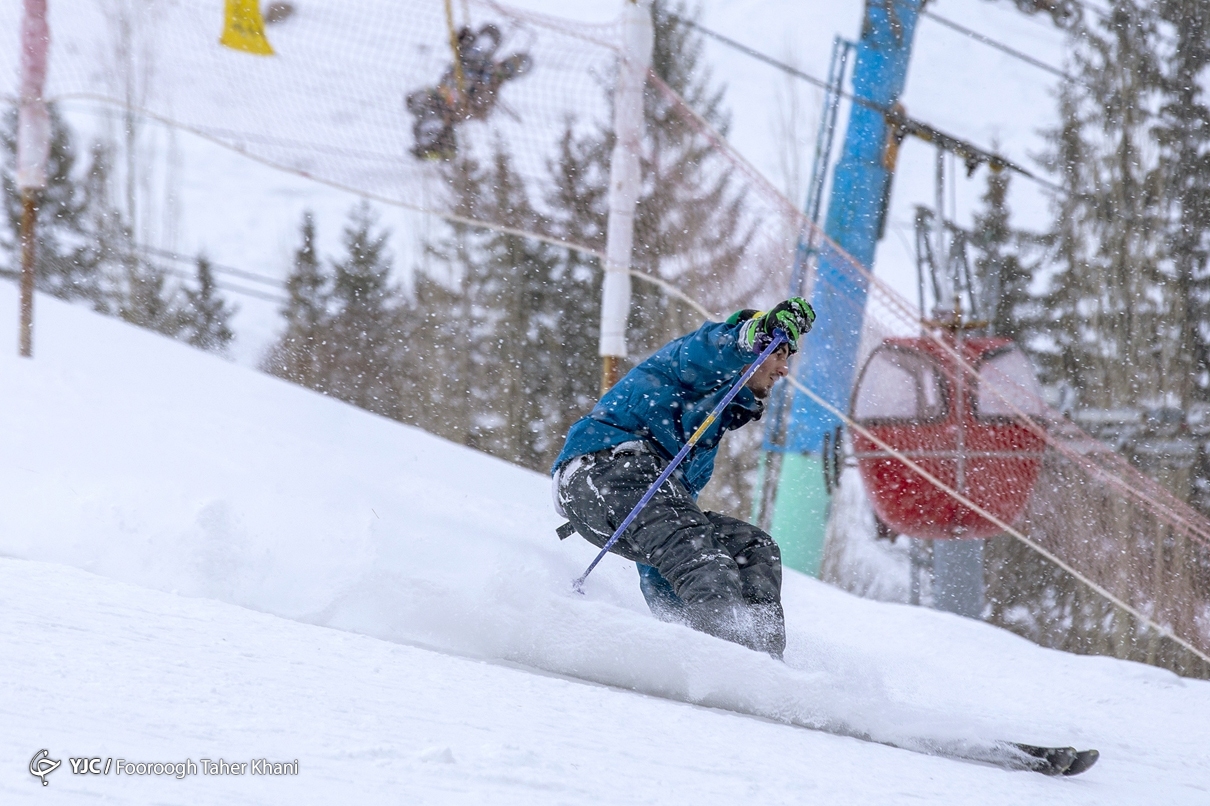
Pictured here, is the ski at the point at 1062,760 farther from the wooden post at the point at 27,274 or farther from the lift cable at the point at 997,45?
the lift cable at the point at 997,45

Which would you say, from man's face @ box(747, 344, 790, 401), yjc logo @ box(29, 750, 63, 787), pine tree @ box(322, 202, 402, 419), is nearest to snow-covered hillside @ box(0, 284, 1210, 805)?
yjc logo @ box(29, 750, 63, 787)

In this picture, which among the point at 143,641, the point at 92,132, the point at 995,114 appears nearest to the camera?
the point at 143,641

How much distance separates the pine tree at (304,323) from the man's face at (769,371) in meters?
21.8

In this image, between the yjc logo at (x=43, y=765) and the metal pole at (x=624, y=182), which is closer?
the yjc logo at (x=43, y=765)

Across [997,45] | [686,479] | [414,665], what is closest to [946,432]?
[686,479]

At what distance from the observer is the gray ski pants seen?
10.1ft

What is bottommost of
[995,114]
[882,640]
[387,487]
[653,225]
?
[882,640]

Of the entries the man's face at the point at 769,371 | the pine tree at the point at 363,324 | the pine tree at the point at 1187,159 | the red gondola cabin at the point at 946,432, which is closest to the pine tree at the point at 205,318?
the pine tree at the point at 363,324

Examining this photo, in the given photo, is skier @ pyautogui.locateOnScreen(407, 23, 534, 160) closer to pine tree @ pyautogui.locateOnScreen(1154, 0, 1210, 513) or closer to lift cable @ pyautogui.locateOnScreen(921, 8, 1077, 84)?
lift cable @ pyautogui.locateOnScreen(921, 8, 1077, 84)

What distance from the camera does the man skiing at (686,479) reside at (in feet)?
10.2

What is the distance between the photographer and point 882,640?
16.3 feet

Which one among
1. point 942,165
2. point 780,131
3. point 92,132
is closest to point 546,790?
point 942,165

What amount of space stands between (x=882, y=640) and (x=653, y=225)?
3.12 meters

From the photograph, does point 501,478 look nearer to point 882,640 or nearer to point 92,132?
point 882,640
